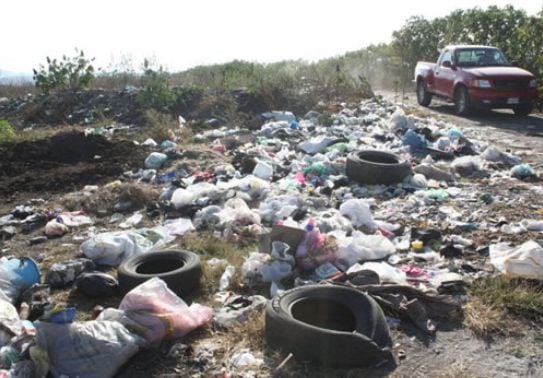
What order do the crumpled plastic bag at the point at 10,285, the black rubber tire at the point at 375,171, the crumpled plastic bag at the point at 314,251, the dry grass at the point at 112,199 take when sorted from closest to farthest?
the crumpled plastic bag at the point at 10,285 → the crumpled plastic bag at the point at 314,251 → the dry grass at the point at 112,199 → the black rubber tire at the point at 375,171

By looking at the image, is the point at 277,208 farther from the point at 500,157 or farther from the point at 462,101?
the point at 462,101

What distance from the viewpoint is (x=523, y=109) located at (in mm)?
12320

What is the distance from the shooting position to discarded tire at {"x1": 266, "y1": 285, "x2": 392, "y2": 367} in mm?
3010

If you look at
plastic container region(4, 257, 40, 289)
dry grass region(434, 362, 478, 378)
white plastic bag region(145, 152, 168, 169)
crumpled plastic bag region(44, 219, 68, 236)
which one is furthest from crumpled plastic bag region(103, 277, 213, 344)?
white plastic bag region(145, 152, 168, 169)

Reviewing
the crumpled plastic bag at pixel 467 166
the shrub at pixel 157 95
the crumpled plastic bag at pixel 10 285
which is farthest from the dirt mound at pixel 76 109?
the crumpled plastic bag at pixel 10 285

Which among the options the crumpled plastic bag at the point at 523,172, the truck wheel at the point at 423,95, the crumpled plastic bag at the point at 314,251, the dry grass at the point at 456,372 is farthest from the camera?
the truck wheel at the point at 423,95

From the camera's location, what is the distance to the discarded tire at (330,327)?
9.87 ft

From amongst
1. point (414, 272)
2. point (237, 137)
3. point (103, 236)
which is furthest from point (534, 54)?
point (103, 236)

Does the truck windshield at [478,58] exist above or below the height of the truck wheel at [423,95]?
above

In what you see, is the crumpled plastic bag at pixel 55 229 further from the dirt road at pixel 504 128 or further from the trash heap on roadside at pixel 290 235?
the dirt road at pixel 504 128

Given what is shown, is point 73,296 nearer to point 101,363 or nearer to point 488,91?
point 101,363

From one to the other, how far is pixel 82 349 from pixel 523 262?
11.1 feet

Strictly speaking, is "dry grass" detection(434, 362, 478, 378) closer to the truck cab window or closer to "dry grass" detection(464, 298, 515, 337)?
"dry grass" detection(464, 298, 515, 337)

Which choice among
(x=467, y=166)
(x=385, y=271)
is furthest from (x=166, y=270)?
(x=467, y=166)
